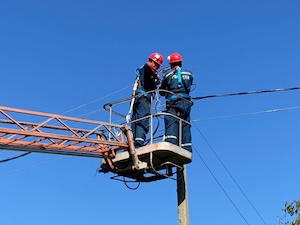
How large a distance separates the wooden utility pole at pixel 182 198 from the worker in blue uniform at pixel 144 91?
1287mm

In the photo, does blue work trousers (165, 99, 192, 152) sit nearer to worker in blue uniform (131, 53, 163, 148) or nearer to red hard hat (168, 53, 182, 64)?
worker in blue uniform (131, 53, 163, 148)

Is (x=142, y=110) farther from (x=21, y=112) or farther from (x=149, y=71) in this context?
(x=21, y=112)

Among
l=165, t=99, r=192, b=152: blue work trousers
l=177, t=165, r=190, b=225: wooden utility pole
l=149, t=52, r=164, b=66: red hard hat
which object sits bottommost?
l=177, t=165, r=190, b=225: wooden utility pole

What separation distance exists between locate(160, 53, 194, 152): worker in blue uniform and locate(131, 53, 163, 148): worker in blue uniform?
33 cm

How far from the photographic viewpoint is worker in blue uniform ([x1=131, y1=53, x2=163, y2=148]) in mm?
11922

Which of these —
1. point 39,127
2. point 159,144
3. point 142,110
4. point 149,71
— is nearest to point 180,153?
point 159,144

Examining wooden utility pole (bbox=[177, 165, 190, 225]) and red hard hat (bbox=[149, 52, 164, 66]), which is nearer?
wooden utility pole (bbox=[177, 165, 190, 225])

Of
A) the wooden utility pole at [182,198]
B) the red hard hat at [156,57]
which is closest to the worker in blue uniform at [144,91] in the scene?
the red hard hat at [156,57]

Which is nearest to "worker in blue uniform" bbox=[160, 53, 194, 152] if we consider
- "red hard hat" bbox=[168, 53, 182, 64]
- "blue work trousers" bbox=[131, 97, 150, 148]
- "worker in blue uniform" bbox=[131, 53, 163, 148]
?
"red hard hat" bbox=[168, 53, 182, 64]

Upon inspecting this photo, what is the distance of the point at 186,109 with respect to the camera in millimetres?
11938

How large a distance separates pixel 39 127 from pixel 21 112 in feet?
2.25

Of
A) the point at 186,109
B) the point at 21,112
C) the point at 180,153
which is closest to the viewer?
the point at 21,112

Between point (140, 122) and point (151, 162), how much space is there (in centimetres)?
140

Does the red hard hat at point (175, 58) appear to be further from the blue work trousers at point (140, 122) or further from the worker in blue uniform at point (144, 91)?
the blue work trousers at point (140, 122)
